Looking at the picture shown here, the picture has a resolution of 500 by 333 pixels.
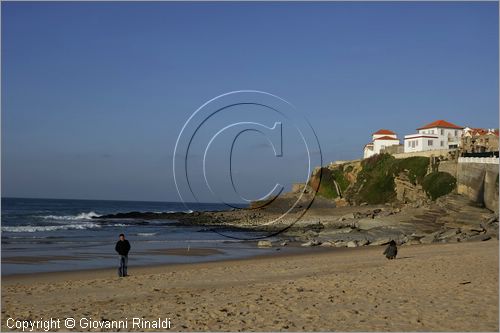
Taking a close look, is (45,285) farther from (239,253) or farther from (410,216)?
(410,216)

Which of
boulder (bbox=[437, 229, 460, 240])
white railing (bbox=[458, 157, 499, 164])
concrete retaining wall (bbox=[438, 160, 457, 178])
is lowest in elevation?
boulder (bbox=[437, 229, 460, 240])

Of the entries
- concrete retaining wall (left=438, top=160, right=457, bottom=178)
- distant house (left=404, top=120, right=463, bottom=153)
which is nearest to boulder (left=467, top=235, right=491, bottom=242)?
concrete retaining wall (left=438, top=160, right=457, bottom=178)

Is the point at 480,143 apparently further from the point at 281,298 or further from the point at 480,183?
the point at 281,298

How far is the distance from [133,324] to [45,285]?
26.0ft

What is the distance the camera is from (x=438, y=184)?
61031 millimetres

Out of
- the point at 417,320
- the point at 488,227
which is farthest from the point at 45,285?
the point at 488,227

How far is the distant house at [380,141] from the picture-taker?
294 feet

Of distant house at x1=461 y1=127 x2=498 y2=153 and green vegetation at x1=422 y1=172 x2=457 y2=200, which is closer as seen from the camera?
green vegetation at x1=422 y1=172 x2=457 y2=200

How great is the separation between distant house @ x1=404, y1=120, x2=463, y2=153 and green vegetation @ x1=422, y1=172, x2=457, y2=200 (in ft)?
52.2

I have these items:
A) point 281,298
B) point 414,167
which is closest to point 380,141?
point 414,167

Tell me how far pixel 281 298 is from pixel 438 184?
51555 mm

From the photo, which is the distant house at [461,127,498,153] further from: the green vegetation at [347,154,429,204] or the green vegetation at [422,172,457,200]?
the green vegetation at [422,172,457,200]

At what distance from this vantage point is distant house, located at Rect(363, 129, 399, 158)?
89.6m

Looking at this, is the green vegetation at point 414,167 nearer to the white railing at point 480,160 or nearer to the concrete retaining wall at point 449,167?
the concrete retaining wall at point 449,167
